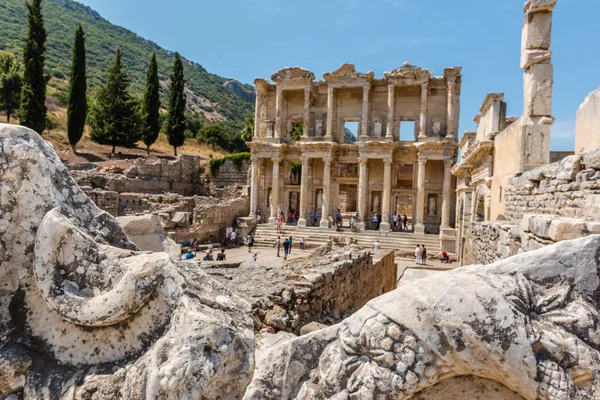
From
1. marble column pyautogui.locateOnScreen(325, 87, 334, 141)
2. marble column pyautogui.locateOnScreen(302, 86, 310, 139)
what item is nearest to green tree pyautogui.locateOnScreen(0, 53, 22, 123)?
marble column pyautogui.locateOnScreen(302, 86, 310, 139)

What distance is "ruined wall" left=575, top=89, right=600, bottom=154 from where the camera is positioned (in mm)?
6527

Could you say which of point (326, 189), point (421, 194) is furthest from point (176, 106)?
point (421, 194)

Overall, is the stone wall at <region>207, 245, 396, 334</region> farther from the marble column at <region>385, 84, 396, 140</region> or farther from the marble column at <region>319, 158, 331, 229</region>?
the marble column at <region>385, 84, 396, 140</region>

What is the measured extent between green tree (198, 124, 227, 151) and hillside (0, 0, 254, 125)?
56.0ft

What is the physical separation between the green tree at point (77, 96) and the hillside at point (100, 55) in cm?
1762

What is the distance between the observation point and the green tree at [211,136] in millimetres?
53750

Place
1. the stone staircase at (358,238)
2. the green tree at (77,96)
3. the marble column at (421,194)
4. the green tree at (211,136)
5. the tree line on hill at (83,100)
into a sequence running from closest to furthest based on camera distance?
1. the stone staircase at (358,238)
2. the marble column at (421,194)
3. the tree line on hill at (83,100)
4. the green tree at (77,96)
5. the green tree at (211,136)

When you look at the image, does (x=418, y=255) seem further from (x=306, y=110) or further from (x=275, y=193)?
(x=306, y=110)

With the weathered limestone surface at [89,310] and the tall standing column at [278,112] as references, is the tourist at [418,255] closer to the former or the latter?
the tall standing column at [278,112]

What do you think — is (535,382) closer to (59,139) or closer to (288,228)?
(288,228)

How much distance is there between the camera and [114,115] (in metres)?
36.0

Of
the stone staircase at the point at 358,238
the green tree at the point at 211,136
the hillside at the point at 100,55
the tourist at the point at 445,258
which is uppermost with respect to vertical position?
the hillside at the point at 100,55

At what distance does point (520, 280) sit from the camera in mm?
1552

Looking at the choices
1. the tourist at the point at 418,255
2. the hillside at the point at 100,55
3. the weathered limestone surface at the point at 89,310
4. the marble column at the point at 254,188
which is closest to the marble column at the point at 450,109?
the tourist at the point at 418,255
